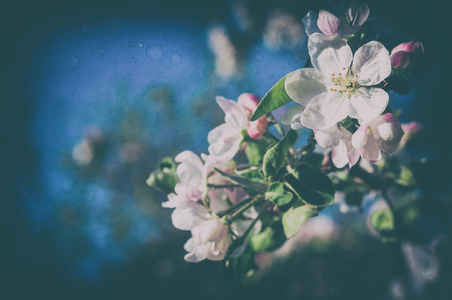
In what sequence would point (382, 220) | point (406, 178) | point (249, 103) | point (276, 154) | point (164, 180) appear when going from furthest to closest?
point (382, 220)
point (406, 178)
point (164, 180)
point (249, 103)
point (276, 154)

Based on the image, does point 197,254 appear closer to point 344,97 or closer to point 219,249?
point 219,249

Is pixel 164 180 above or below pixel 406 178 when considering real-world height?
above

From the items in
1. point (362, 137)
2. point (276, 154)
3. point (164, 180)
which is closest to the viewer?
point (362, 137)

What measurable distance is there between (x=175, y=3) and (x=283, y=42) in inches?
26.9

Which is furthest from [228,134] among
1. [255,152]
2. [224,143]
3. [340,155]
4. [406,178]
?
[406,178]

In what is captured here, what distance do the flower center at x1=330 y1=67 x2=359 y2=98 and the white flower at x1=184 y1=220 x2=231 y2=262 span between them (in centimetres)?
29

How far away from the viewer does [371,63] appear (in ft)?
1.53

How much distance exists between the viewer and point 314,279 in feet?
5.05

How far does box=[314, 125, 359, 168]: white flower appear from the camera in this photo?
462 millimetres

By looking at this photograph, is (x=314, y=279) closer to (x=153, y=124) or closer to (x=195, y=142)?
(x=195, y=142)

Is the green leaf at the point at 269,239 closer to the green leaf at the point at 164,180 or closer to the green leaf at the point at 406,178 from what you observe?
the green leaf at the point at 164,180

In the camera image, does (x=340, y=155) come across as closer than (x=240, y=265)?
Yes

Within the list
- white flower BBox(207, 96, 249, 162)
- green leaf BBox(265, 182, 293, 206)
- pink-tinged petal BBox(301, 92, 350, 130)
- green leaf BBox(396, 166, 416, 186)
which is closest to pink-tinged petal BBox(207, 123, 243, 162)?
white flower BBox(207, 96, 249, 162)

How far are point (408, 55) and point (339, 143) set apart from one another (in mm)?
153
